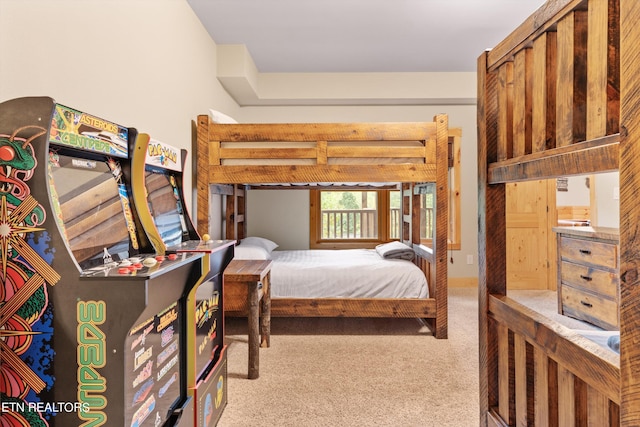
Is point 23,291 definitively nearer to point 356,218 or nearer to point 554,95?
point 554,95

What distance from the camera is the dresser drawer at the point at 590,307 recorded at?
285 cm

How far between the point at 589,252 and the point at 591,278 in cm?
21

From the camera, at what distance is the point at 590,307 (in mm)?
3045

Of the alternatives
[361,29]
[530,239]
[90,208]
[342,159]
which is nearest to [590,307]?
[530,239]

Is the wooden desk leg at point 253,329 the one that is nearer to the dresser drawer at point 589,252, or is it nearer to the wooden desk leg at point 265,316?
the wooden desk leg at point 265,316

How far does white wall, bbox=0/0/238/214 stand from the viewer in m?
1.28

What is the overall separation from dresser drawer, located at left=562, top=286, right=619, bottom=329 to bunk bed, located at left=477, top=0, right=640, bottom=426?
2088 mm

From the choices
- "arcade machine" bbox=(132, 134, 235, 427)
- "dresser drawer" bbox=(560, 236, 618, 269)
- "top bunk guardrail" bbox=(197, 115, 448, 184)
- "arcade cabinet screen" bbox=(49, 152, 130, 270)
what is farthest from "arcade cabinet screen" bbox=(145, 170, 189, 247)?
"dresser drawer" bbox=(560, 236, 618, 269)

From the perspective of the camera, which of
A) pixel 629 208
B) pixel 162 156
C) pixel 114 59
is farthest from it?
pixel 114 59

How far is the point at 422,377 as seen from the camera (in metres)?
2.29

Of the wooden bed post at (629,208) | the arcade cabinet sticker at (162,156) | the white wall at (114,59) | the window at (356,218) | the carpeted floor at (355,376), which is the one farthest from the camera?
the window at (356,218)

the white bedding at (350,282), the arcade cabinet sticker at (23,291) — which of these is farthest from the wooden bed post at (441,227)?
the arcade cabinet sticker at (23,291)

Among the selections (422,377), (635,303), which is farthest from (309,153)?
(635,303)

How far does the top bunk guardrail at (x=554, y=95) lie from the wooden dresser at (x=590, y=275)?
7.15 ft
